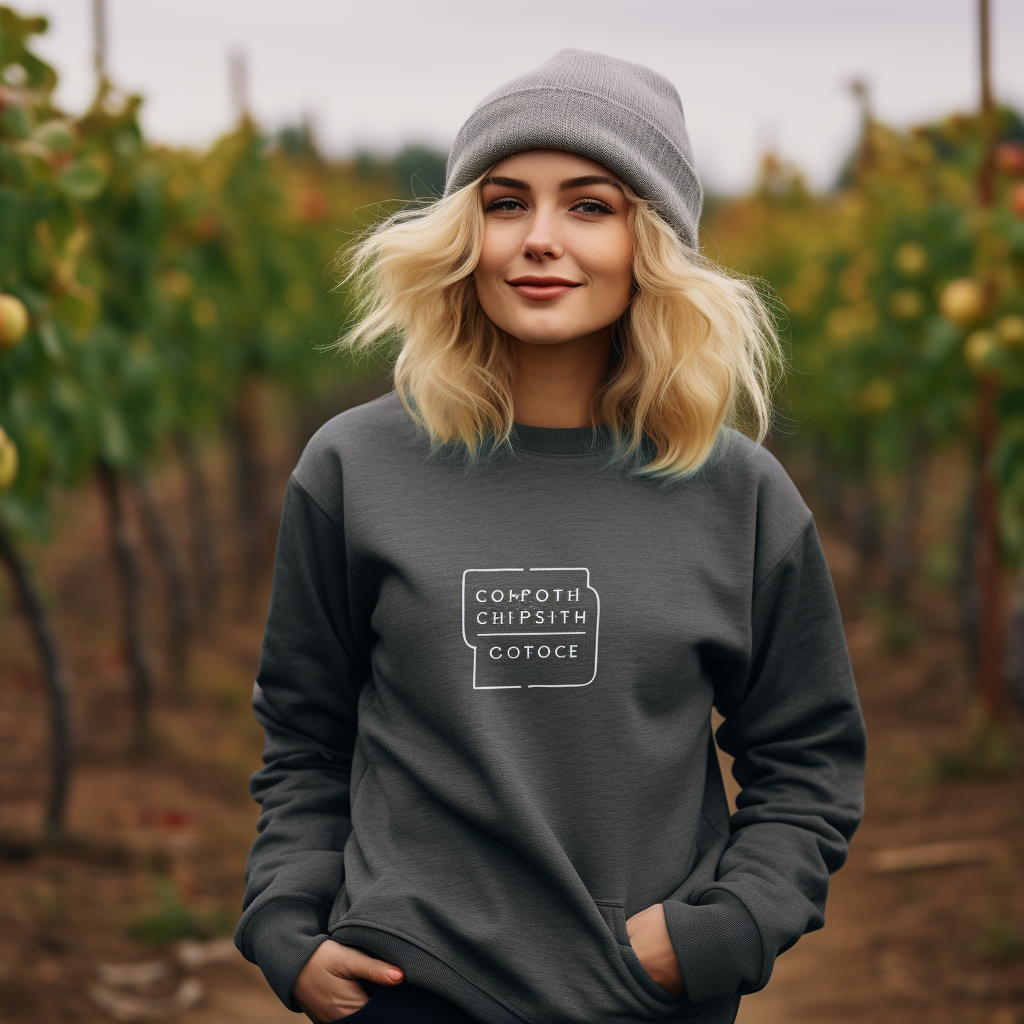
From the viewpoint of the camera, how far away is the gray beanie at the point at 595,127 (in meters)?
1.43

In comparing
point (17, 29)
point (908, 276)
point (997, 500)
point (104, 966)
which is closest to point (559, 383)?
point (17, 29)

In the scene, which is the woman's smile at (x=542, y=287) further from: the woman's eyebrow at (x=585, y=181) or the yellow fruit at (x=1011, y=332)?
the yellow fruit at (x=1011, y=332)

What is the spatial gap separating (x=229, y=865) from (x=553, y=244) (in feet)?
10.9

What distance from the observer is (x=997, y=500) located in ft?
16.2

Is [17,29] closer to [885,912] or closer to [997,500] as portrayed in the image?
[885,912]

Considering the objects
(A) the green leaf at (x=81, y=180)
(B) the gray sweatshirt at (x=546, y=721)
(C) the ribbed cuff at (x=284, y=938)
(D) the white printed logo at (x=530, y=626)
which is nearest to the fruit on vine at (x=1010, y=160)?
(A) the green leaf at (x=81, y=180)

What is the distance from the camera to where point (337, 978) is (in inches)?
54.9

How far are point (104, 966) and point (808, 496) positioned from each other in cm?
1180

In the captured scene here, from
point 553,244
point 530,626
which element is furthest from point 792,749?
point 553,244

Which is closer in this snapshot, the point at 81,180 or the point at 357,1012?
the point at 357,1012

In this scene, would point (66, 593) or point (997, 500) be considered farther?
point (66, 593)

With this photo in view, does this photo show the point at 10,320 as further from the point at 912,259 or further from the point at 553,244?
the point at 912,259

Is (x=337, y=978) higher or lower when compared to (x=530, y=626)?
lower

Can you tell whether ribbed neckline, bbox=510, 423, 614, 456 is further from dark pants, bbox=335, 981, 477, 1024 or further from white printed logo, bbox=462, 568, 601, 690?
dark pants, bbox=335, 981, 477, 1024
